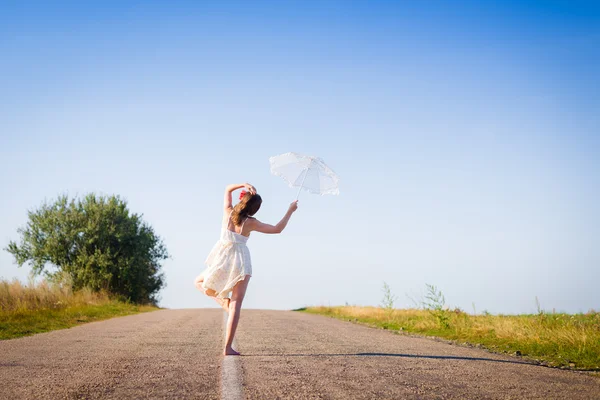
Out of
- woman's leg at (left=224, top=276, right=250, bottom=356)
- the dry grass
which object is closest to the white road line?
woman's leg at (left=224, top=276, right=250, bottom=356)

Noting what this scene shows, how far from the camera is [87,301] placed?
2377 centimetres

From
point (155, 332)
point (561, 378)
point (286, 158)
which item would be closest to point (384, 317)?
point (155, 332)

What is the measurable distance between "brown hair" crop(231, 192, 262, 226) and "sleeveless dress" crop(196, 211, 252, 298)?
10 centimetres

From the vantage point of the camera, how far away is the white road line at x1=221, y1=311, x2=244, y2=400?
4.48m

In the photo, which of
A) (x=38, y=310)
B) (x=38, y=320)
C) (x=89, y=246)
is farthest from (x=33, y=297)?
(x=89, y=246)

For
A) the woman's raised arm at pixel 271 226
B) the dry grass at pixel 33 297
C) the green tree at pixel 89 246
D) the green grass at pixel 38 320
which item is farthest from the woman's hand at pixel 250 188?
the green tree at pixel 89 246

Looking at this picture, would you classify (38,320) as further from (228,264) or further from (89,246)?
(89,246)

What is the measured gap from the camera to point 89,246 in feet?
102

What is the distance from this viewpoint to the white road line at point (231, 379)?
4.48 metres

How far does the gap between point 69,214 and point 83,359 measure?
26.6m

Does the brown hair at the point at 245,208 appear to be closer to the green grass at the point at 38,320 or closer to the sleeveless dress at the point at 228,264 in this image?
the sleeveless dress at the point at 228,264

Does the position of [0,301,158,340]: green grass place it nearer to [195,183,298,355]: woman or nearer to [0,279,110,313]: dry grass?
[0,279,110,313]: dry grass

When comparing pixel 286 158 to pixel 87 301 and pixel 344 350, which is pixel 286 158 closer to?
pixel 344 350

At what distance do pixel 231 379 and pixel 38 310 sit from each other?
44.3ft
